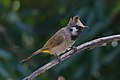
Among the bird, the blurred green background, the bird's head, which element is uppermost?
the blurred green background

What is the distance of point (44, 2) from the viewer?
4070 mm

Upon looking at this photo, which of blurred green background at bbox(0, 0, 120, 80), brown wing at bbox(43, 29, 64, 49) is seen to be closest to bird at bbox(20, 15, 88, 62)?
brown wing at bbox(43, 29, 64, 49)

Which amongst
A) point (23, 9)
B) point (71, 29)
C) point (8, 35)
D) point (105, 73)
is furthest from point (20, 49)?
point (71, 29)

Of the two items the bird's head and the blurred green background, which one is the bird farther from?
the blurred green background

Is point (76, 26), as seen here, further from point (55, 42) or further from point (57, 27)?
point (57, 27)

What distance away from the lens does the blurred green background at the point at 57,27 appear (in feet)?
11.4

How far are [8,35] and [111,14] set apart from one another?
83 centimetres

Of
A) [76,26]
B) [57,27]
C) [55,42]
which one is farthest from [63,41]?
[57,27]

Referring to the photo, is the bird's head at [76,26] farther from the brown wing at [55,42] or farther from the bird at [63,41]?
the brown wing at [55,42]

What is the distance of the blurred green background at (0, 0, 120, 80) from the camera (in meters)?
3.47

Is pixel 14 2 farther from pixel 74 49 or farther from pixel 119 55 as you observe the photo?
pixel 74 49

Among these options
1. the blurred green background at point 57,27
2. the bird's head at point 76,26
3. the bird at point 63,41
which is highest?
the blurred green background at point 57,27

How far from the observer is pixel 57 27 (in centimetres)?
387

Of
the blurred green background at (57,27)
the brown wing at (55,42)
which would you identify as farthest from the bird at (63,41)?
the blurred green background at (57,27)
